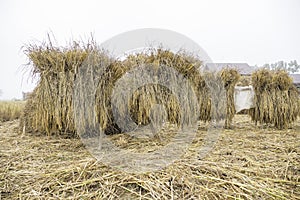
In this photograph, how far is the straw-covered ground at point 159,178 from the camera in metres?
1.50

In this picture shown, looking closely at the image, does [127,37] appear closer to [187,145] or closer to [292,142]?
[187,145]

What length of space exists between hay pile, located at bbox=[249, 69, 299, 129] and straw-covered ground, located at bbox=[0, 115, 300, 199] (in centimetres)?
217

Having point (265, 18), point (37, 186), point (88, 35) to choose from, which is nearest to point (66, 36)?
point (88, 35)

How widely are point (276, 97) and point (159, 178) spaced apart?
388 centimetres

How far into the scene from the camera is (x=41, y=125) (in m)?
2.94

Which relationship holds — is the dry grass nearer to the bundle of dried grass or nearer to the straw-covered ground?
the bundle of dried grass

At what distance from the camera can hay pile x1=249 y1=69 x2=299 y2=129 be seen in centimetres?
441

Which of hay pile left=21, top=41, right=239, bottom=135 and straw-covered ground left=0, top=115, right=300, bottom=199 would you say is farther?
hay pile left=21, top=41, right=239, bottom=135

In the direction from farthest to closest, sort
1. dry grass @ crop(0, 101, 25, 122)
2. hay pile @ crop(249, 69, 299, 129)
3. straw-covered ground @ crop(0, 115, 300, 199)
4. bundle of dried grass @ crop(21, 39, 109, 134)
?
1. dry grass @ crop(0, 101, 25, 122)
2. hay pile @ crop(249, 69, 299, 129)
3. bundle of dried grass @ crop(21, 39, 109, 134)
4. straw-covered ground @ crop(0, 115, 300, 199)

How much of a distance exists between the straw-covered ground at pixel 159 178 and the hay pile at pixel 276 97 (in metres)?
2.17

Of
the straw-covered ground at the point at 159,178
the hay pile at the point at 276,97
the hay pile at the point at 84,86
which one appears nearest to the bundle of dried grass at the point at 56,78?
the hay pile at the point at 84,86

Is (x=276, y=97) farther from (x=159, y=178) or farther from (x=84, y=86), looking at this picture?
(x=84, y=86)

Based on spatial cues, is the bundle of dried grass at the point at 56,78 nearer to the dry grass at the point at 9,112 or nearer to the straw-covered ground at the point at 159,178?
the straw-covered ground at the point at 159,178

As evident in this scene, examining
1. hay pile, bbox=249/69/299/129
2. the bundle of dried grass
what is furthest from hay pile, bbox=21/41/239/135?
hay pile, bbox=249/69/299/129
